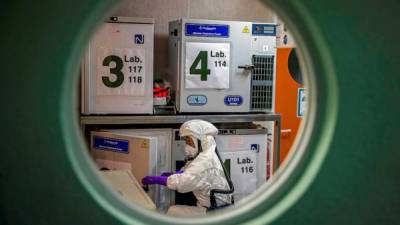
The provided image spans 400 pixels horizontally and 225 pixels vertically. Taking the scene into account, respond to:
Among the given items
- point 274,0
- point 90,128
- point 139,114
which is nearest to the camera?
point 274,0

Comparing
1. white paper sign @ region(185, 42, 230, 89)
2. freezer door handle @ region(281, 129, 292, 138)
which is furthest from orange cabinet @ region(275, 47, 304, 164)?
white paper sign @ region(185, 42, 230, 89)

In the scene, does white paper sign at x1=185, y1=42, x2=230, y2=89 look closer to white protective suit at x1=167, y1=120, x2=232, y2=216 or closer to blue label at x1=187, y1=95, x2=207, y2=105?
blue label at x1=187, y1=95, x2=207, y2=105

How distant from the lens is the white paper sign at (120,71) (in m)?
3.21

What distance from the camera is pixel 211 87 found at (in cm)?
339

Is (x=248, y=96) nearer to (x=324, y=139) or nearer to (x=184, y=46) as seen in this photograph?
(x=184, y=46)

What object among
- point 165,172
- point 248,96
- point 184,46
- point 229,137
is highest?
point 184,46

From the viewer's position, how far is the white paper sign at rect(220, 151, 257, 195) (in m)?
3.47

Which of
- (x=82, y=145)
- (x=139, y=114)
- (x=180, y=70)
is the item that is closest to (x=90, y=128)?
(x=139, y=114)

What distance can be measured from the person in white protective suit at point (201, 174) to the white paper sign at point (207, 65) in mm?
279

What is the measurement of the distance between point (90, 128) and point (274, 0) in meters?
2.84

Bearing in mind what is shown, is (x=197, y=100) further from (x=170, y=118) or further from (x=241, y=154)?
(x=241, y=154)

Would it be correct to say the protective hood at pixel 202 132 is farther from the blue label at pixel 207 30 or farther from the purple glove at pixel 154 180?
the blue label at pixel 207 30

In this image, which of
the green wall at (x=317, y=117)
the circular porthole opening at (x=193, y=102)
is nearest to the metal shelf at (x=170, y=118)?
the circular porthole opening at (x=193, y=102)

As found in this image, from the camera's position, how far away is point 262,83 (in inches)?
139
